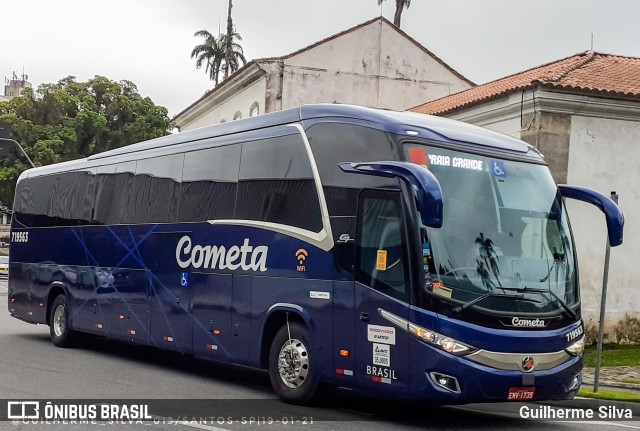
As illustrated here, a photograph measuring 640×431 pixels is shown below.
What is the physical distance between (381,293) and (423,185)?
154 centimetres

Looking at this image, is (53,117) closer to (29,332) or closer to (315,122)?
(29,332)

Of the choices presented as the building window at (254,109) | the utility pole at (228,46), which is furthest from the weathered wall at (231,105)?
the utility pole at (228,46)

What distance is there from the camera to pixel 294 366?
10.9 meters

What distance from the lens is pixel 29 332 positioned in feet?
67.8

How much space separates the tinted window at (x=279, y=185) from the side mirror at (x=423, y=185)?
152cm

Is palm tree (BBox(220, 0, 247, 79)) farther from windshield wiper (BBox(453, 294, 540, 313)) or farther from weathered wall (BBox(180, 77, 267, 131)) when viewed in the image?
windshield wiper (BBox(453, 294, 540, 313))

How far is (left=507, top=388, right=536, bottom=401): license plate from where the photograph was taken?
926 cm

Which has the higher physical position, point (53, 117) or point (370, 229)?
point (53, 117)

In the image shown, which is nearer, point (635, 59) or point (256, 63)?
point (635, 59)

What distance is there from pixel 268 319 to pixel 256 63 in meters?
24.9

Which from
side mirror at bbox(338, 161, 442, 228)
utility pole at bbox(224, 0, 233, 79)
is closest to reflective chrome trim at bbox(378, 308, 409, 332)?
side mirror at bbox(338, 161, 442, 228)

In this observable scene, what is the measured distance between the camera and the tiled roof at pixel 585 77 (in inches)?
784

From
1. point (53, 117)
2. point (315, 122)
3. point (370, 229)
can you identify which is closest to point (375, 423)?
point (370, 229)

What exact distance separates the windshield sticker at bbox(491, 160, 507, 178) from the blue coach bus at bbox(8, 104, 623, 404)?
21 millimetres
